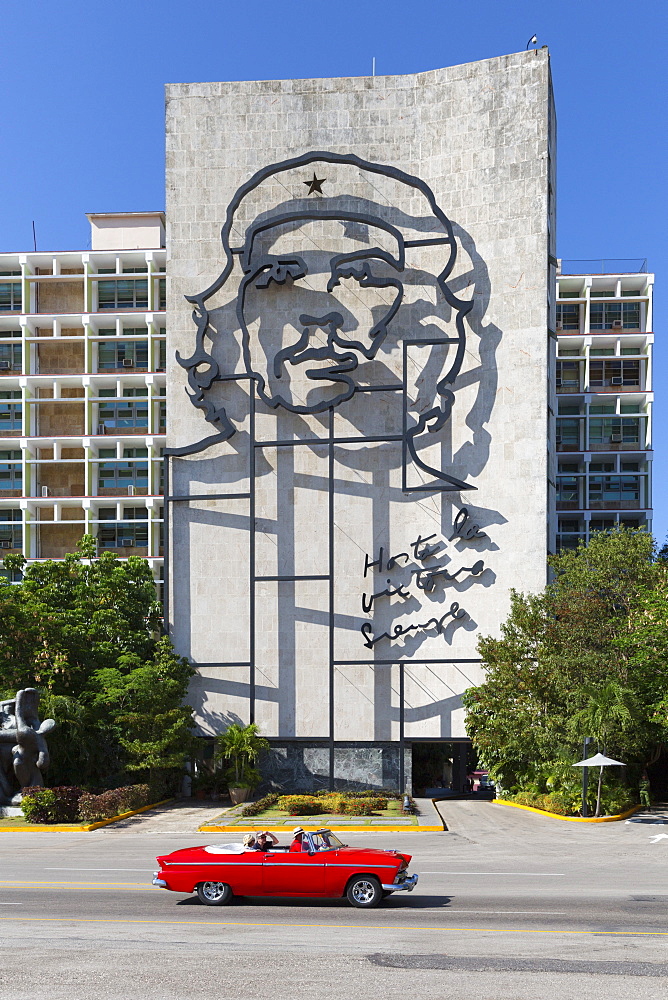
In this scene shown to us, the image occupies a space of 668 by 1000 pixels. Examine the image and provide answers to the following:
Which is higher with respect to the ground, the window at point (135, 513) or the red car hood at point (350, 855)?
the window at point (135, 513)

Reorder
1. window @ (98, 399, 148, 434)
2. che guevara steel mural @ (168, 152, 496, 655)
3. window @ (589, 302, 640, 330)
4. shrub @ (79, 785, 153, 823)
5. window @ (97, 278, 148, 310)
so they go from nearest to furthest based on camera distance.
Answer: shrub @ (79, 785, 153, 823), che guevara steel mural @ (168, 152, 496, 655), window @ (98, 399, 148, 434), window @ (97, 278, 148, 310), window @ (589, 302, 640, 330)

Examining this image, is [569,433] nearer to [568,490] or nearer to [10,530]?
[568,490]

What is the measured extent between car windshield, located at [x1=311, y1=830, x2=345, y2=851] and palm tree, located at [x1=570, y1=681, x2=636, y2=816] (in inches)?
672

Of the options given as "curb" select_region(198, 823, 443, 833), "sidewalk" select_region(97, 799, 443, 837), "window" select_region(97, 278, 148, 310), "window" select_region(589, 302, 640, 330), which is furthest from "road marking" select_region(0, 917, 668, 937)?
"window" select_region(589, 302, 640, 330)

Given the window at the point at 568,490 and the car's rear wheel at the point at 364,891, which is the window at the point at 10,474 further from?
the car's rear wheel at the point at 364,891

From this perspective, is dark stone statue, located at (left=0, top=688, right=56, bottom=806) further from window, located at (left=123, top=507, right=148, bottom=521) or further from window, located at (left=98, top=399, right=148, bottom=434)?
window, located at (left=98, top=399, right=148, bottom=434)

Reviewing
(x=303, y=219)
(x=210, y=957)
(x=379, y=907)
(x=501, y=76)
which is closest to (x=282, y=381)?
(x=303, y=219)

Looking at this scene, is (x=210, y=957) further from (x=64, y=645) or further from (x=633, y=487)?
(x=633, y=487)

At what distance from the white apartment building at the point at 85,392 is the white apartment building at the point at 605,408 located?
27984 mm

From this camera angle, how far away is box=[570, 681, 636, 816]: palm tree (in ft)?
108

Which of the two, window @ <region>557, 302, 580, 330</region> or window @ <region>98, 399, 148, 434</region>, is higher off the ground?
window @ <region>557, 302, 580, 330</region>

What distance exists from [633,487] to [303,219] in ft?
119

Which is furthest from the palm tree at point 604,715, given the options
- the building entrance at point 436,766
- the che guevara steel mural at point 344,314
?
the building entrance at point 436,766

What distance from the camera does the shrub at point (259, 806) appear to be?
33.4 metres
